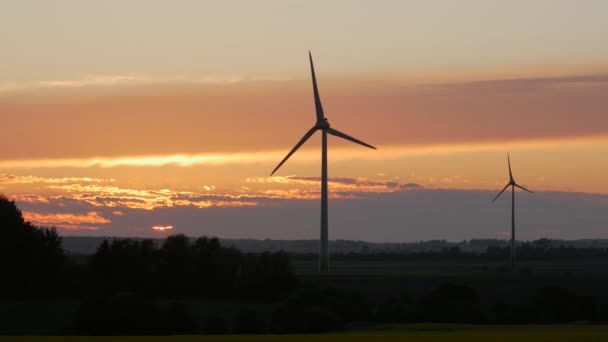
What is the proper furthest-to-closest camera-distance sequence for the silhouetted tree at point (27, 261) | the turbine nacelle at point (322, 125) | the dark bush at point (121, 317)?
the turbine nacelle at point (322, 125) < the silhouetted tree at point (27, 261) < the dark bush at point (121, 317)

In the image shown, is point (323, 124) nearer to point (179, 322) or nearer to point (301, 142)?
point (301, 142)

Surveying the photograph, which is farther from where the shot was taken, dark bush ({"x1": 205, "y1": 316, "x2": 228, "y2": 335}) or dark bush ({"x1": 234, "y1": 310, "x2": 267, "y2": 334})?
dark bush ({"x1": 205, "y1": 316, "x2": 228, "y2": 335})

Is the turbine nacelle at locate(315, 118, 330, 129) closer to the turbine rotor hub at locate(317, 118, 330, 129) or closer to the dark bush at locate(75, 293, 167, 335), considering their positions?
the turbine rotor hub at locate(317, 118, 330, 129)

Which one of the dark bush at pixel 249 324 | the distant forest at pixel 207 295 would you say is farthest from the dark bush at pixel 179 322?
the dark bush at pixel 249 324

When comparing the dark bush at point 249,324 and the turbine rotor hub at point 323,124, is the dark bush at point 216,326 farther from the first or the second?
the turbine rotor hub at point 323,124

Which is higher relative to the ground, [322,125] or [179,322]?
[322,125]

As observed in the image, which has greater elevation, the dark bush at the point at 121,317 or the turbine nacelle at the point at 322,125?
the turbine nacelle at the point at 322,125

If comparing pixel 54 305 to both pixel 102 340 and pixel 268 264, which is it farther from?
pixel 102 340

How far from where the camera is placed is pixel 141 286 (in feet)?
349

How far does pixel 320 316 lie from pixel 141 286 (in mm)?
36190

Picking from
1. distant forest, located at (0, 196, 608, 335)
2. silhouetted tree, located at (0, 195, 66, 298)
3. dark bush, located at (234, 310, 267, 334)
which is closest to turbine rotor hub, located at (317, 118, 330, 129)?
distant forest, located at (0, 196, 608, 335)

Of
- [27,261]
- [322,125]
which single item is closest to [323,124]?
[322,125]

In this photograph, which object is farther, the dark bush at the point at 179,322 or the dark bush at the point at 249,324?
the dark bush at the point at 249,324

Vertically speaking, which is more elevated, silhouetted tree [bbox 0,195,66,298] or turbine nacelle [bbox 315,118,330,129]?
turbine nacelle [bbox 315,118,330,129]
